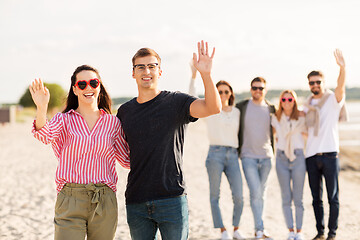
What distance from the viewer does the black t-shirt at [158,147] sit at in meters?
3.19

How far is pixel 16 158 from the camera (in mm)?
15469

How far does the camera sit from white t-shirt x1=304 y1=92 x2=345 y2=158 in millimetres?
5656

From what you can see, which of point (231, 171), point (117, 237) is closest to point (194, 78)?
point (231, 171)

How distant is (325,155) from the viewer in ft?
18.6

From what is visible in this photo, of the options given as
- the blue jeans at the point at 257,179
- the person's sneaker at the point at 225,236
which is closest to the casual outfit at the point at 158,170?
the blue jeans at the point at 257,179

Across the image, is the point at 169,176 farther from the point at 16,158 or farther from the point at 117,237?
the point at 16,158

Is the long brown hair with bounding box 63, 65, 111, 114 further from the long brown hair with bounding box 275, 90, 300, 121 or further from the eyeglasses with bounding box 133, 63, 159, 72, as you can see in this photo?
the long brown hair with bounding box 275, 90, 300, 121

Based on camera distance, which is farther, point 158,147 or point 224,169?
point 224,169

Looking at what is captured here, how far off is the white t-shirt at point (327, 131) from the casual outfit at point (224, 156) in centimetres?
109

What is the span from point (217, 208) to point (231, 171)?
0.61 meters

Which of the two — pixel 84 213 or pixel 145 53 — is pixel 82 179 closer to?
pixel 84 213

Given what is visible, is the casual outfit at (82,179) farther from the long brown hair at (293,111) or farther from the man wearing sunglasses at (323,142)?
the man wearing sunglasses at (323,142)

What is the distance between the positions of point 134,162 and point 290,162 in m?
3.13

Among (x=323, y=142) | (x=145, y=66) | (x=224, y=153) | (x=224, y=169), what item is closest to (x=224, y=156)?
(x=224, y=153)
